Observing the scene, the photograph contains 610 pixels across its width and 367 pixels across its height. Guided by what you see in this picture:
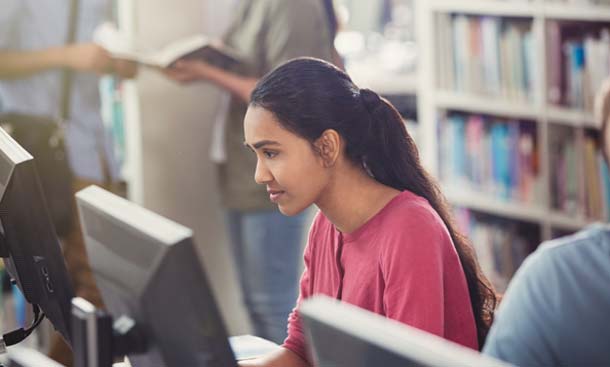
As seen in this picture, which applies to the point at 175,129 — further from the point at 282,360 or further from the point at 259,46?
the point at 282,360

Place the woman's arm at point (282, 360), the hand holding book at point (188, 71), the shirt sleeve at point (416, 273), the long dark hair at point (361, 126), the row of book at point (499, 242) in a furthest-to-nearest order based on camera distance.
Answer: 1. the row of book at point (499, 242)
2. the hand holding book at point (188, 71)
3. the woman's arm at point (282, 360)
4. the long dark hair at point (361, 126)
5. the shirt sleeve at point (416, 273)

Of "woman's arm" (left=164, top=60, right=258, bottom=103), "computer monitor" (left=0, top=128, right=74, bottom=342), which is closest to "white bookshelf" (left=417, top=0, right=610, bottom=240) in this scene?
"woman's arm" (left=164, top=60, right=258, bottom=103)

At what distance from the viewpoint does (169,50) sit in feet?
12.0

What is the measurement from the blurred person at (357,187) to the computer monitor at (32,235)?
407 mm

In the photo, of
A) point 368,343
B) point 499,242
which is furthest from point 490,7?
point 368,343

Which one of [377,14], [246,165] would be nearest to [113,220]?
[246,165]

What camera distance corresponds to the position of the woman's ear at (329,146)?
1.99 m

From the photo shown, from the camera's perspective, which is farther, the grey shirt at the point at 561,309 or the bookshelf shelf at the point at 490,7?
the bookshelf shelf at the point at 490,7

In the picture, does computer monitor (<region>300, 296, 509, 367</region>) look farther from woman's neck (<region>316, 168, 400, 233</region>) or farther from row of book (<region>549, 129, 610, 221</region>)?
row of book (<region>549, 129, 610, 221</region>)

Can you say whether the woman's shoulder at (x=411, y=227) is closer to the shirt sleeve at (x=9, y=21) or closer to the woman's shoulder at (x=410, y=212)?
the woman's shoulder at (x=410, y=212)

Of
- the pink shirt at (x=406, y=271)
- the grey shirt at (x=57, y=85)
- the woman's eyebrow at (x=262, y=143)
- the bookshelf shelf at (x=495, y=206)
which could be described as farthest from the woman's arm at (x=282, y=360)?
the bookshelf shelf at (x=495, y=206)

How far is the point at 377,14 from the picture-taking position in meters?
5.86

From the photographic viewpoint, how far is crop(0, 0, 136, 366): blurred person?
11.4 feet

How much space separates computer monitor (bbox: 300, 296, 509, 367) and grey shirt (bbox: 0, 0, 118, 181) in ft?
8.04
